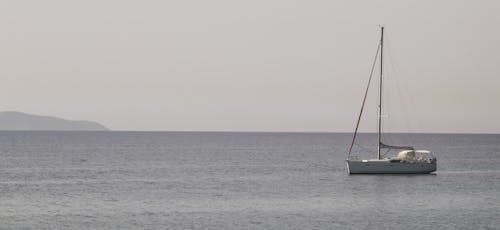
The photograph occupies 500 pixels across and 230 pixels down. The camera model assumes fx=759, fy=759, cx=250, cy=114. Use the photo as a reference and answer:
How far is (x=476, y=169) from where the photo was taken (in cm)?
12269

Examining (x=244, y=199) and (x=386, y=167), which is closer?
(x=244, y=199)

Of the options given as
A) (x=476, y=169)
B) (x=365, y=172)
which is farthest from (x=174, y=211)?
(x=476, y=169)

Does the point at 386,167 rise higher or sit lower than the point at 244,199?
higher

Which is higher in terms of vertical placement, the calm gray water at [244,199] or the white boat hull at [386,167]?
the white boat hull at [386,167]

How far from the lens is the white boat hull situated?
308 ft

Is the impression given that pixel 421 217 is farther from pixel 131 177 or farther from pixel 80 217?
pixel 131 177

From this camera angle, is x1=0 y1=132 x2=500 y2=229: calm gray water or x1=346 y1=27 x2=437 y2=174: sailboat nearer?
x1=0 y1=132 x2=500 y2=229: calm gray water

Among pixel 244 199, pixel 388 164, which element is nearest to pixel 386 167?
pixel 388 164

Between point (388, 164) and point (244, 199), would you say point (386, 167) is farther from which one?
point (244, 199)

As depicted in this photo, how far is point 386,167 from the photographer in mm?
93812

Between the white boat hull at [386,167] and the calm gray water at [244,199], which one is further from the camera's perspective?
the white boat hull at [386,167]

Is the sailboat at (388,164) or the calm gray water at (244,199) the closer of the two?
the calm gray water at (244,199)

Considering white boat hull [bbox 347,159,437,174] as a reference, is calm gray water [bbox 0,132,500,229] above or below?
below

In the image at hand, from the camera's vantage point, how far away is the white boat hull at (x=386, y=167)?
9381 cm
